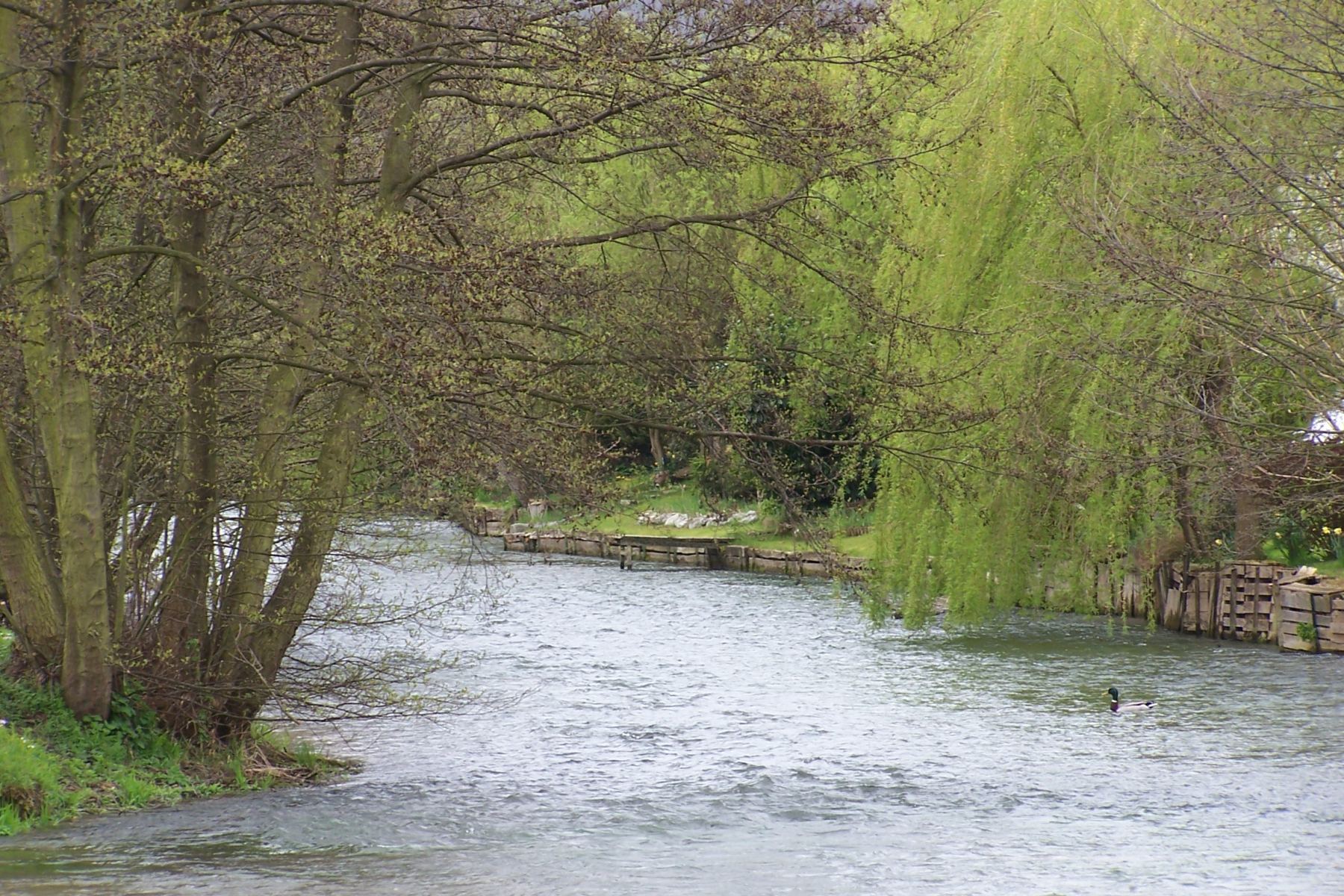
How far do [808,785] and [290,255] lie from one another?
566cm

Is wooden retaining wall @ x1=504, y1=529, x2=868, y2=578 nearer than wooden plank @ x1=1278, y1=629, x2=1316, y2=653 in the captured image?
No

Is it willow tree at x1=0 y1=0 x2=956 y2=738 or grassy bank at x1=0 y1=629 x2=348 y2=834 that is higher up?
willow tree at x1=0 y1=0 x2=956 y2=738

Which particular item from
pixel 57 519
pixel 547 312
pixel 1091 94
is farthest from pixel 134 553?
pixel 1091 94

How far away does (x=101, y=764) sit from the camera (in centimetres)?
1112

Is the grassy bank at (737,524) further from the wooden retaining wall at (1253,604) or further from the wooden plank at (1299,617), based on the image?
the wooden plank at (1299,617)

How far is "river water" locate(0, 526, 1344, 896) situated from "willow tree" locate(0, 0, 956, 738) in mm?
1786

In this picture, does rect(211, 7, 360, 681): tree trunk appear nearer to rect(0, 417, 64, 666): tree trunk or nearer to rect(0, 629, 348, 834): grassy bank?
rect(0, 629, 348, 834): grassy bank

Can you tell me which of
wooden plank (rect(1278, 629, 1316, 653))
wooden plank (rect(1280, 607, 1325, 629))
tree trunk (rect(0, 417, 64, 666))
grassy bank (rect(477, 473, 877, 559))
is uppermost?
grassy bank (rect(477, 473, 877, 559))

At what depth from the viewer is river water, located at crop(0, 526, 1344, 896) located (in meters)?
9.45

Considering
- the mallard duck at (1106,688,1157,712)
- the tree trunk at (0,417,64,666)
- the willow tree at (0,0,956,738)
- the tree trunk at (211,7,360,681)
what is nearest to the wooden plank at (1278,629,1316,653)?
the mallard duck at (1106,688,1157,712)

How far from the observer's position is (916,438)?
Result: 53.6ft

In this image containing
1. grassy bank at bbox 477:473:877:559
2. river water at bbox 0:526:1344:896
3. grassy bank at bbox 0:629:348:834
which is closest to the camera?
river water at bbox 0:526:1344:896

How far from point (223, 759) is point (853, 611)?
583 inches

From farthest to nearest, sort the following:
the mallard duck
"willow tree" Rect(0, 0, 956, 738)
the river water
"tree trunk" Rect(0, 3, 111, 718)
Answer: the mallard duck < "tree trunk" Rect(0, 3, 111, 718) < "willow tree" Rect(0, 0, 956, 738) < the river water
